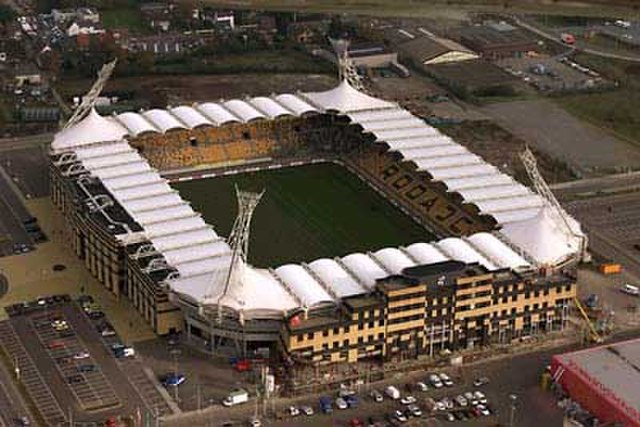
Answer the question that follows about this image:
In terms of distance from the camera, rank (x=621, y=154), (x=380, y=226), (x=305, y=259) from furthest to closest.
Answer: (x=621, y=154)
(x=380, y=226)
(x=305, y=259)

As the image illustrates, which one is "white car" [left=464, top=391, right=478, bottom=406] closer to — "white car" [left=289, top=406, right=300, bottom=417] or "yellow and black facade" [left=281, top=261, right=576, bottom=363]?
"yellow and black facade" [left=281, top=261, right=576, bottom=363]

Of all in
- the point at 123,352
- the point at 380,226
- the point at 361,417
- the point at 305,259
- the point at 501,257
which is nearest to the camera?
the point at 361,417

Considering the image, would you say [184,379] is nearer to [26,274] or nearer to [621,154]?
[26,274]

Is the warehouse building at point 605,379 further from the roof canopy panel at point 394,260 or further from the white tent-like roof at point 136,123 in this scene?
the white tent-like roof at point 136,123

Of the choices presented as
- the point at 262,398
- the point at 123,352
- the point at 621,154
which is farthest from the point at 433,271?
the point at 621,154

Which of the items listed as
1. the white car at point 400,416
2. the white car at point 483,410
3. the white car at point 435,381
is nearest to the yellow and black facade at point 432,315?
the white car at point 435,381

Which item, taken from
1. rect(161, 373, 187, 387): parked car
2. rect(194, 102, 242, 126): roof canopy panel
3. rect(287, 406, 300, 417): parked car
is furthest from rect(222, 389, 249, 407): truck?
rect(194, 102, 242, 126): roof canopy panel
